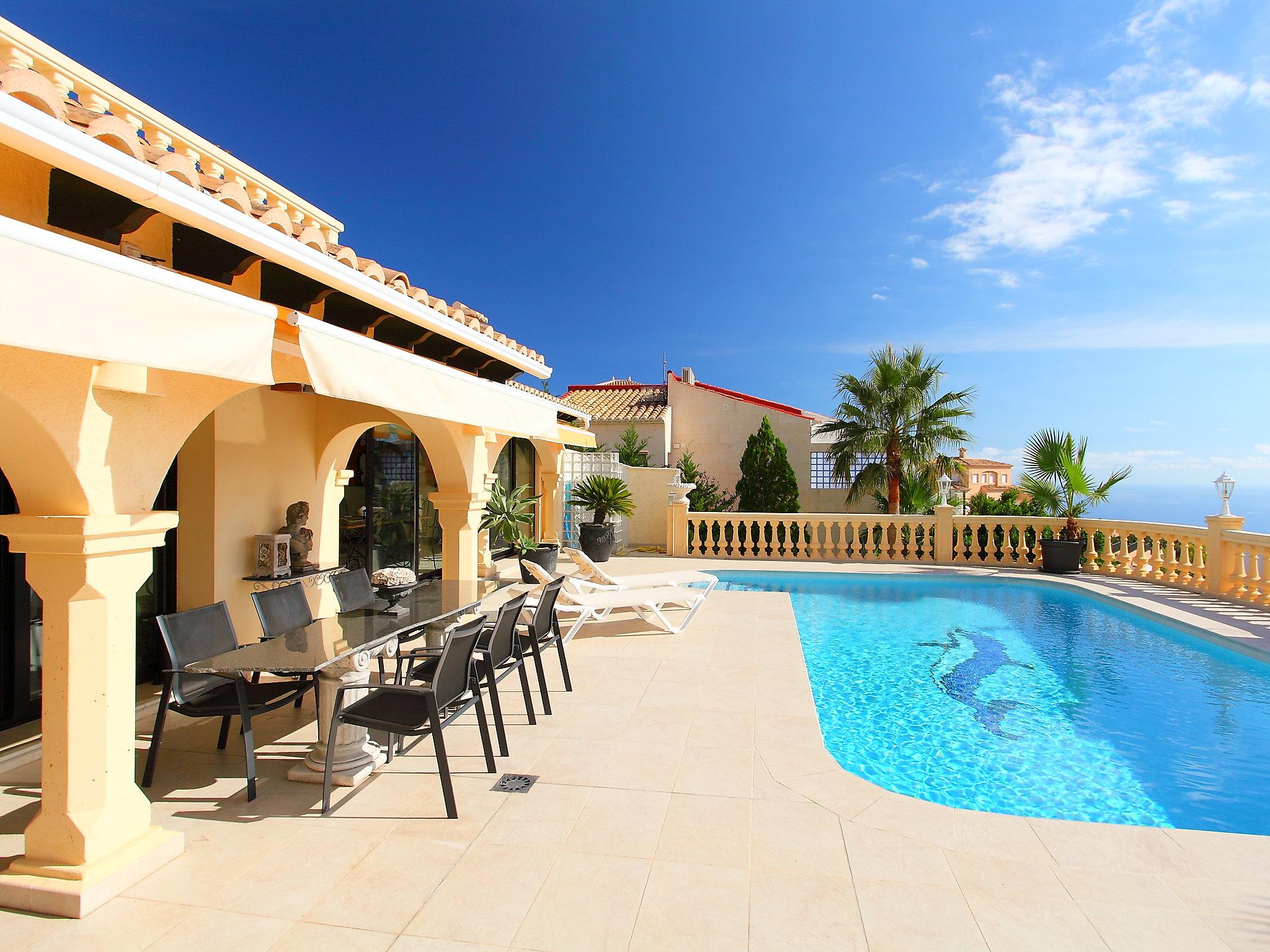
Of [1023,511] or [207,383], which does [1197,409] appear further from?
[207,383]

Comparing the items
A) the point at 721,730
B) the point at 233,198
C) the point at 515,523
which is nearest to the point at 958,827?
the point at 721,730

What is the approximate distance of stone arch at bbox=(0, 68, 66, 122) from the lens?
8.82 ft

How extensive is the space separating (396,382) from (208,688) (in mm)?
2956

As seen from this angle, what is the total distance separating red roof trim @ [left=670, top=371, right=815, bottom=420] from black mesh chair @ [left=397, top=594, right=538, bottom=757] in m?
20.5

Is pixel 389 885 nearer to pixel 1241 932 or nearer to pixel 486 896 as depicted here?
pixel 486 896

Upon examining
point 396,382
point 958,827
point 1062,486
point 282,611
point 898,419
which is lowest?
point 958,827

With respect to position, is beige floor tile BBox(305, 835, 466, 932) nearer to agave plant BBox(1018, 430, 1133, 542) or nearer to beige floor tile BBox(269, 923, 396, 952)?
beige floor tile BBox(269, 923, 396, 952)

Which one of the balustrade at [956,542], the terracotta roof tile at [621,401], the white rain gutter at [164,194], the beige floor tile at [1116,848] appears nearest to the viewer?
the white rain gutter at [164,194]

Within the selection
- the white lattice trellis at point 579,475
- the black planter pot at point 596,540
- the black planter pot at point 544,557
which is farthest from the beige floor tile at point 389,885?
the white lattice trellis at point 579,475

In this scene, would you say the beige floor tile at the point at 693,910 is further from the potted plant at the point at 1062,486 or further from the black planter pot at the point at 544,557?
the potted plant at the point at 1062,486

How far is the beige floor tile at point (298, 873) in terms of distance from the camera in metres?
3.18

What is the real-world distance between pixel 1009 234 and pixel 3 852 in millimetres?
21735

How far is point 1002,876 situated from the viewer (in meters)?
3.43

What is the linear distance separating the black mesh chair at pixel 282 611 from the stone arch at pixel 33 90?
3.76 m
